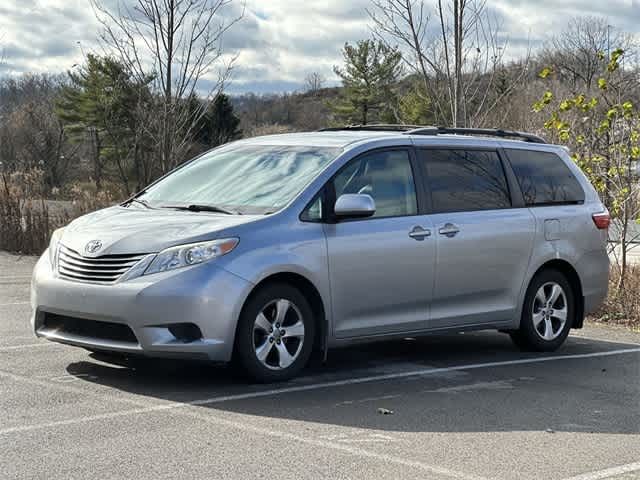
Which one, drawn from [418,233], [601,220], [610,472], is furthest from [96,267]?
[601,220]

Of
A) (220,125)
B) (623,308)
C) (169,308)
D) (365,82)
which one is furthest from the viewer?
(365,82)

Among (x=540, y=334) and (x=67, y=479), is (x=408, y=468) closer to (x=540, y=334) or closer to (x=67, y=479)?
(x=67, y=479)

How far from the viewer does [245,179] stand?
334 inches

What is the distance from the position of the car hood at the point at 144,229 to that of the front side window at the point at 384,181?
98 cm

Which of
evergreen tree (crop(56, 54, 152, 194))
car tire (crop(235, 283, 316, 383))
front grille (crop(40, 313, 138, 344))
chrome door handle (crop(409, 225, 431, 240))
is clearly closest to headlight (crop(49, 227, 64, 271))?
front grille (crop(40, 313, 138, 344))

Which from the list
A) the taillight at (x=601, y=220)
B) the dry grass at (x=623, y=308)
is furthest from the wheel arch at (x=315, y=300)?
the dry grass at (x=623, y=308)

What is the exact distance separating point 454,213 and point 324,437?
Result: 3294 mm

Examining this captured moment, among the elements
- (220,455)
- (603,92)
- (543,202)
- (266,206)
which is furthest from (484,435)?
(603,92)

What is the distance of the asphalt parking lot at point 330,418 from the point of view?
5574 mm

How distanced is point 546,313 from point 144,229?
4.12 metres

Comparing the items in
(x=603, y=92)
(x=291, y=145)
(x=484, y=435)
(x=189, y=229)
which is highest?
(x=603, y=92)

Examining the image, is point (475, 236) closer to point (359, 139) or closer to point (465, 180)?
point (465, 180)

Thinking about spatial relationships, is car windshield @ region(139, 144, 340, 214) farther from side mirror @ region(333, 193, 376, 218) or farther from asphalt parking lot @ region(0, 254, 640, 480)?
Result: asphalt parking lot @ region(0, 254, 640, 480)

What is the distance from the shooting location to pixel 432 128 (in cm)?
949
